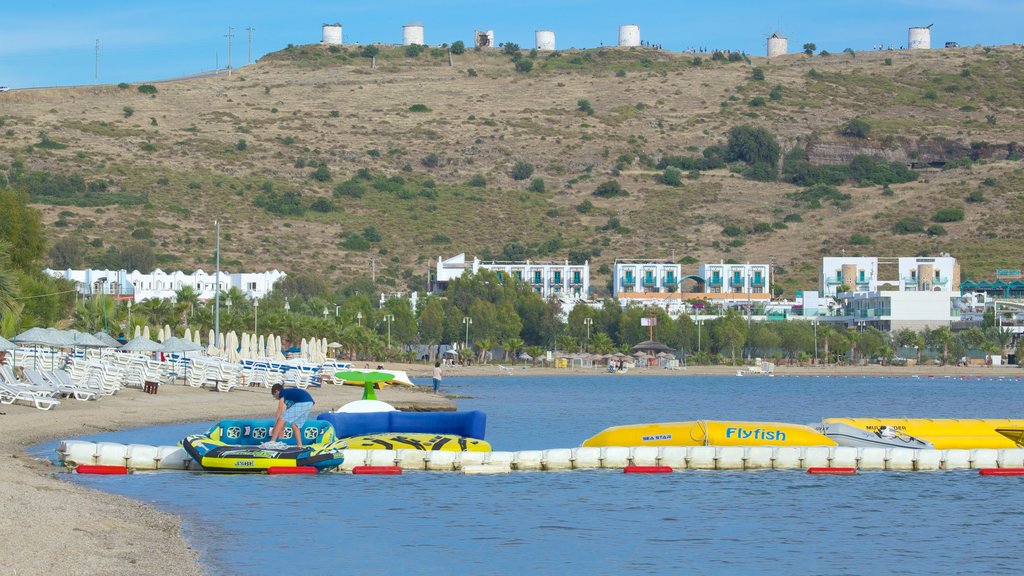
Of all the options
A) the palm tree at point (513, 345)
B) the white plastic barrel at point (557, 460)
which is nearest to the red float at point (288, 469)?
the white plastic barrel at point (557, 460)

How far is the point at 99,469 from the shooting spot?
27.2 m

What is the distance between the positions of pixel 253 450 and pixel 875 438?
14272 mm

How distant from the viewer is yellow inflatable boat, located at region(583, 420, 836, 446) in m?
32.0

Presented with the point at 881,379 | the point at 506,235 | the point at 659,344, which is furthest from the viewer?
the point at 506,235

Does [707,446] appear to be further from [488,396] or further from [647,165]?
[647,165]

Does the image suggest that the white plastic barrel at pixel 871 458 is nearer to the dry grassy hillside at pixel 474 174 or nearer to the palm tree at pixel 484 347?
the palm tree at pixel 484 347

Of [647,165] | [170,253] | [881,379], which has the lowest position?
[881,379]

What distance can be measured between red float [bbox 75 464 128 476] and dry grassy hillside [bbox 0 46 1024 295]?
98.7 meters

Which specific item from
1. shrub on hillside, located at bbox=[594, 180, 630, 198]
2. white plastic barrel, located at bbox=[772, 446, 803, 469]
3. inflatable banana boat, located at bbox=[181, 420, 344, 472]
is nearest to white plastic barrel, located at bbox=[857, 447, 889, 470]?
white plastic barrel, located at bbox=[772, 446, 803, 469]

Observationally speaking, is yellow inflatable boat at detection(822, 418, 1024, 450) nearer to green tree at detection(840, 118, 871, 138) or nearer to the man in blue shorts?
the man in blue shorts

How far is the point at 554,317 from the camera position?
12106 cm

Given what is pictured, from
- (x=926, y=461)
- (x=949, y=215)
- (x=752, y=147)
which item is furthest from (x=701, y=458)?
(x=752, y=147)

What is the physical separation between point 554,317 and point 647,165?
193 feet

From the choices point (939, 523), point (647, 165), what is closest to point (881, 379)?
point (647, 165)
